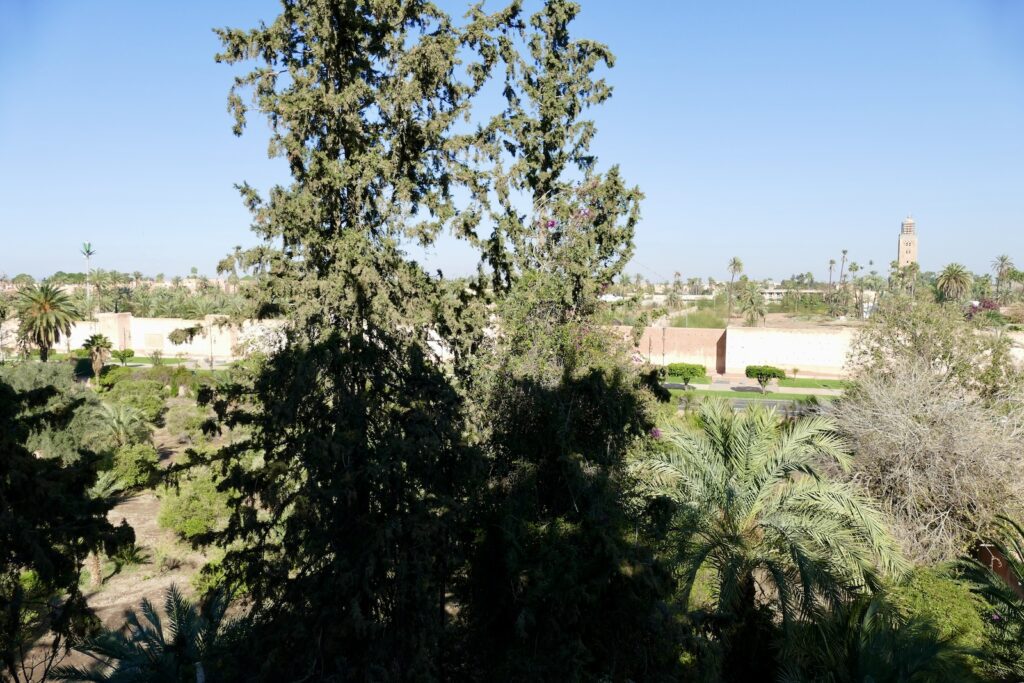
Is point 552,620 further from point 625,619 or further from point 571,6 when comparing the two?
point 571,6

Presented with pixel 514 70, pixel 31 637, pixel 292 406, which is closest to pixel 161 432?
pixel 31 637

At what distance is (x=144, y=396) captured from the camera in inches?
1131

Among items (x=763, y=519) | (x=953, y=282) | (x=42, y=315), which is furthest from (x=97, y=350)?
(x=953, y=282)

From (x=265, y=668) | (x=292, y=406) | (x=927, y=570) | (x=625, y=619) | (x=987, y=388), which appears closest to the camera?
(x=265, y=668)

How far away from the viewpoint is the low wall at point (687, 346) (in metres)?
39.6

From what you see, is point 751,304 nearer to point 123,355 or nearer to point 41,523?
point 123,355

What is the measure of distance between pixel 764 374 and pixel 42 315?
33735 mm

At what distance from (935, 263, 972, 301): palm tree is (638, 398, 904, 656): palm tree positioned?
4924cm

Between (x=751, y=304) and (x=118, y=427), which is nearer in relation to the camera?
(x=118, y=427)

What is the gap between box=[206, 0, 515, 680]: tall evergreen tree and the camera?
20.5ft

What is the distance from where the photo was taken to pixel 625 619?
6.84m

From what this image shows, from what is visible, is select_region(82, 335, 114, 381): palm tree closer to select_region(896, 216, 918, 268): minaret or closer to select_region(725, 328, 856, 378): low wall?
select_region(725, 328, 856, 378): low wall

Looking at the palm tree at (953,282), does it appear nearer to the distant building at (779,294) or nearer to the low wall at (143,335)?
the distant building at (779,294)

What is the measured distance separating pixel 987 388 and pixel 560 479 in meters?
13.7
